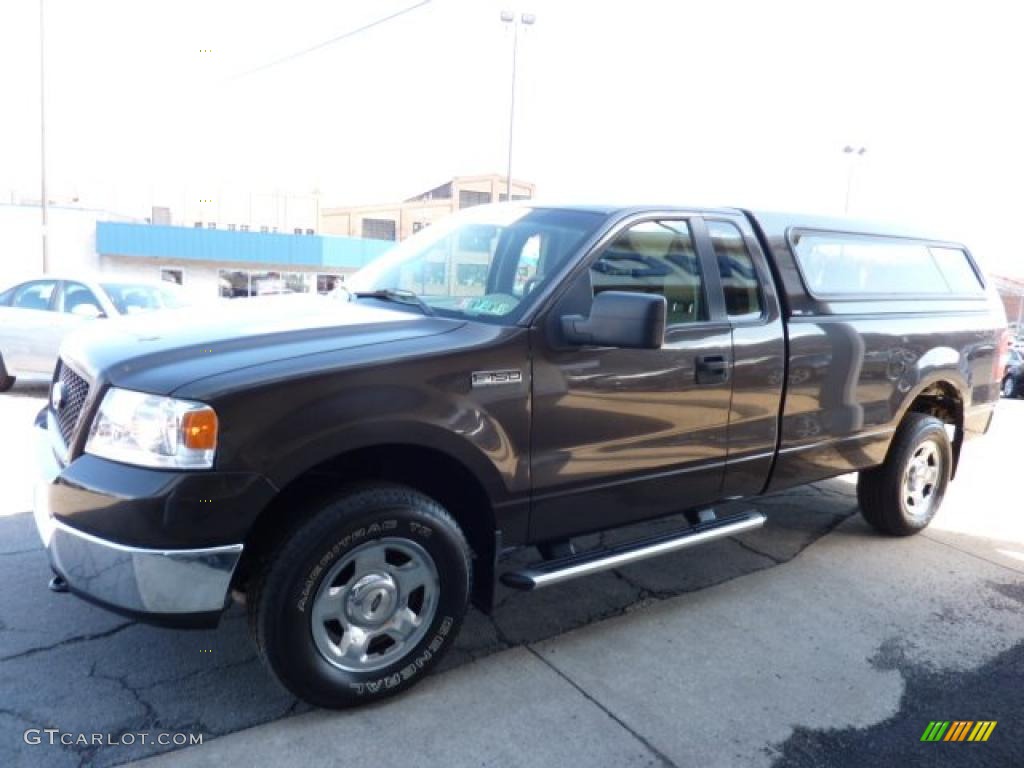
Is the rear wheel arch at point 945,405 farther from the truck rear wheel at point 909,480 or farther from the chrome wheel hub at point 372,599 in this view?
the chrome wheel hub at point 372,599

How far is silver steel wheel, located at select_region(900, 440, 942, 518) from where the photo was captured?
5.18 meters

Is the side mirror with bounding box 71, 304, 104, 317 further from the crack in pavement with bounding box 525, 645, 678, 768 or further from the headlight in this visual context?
the crack in pavement with bounding box 525, 645, 678, 768

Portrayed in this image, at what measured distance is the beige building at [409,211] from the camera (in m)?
63.2

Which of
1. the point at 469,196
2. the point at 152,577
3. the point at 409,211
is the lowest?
the point at 152,577

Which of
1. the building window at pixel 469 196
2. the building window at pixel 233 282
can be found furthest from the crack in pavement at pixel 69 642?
the building window at pixel 469 196

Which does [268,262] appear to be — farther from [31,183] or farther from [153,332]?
[153,332]

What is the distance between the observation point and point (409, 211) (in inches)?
2638

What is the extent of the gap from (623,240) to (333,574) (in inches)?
75.3

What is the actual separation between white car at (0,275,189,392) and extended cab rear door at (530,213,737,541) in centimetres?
724

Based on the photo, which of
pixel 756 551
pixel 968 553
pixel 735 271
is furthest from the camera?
pixel 968 553

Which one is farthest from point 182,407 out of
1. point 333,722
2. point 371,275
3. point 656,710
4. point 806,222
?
point 806,222

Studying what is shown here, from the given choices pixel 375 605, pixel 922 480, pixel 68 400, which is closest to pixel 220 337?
pixel 68 400

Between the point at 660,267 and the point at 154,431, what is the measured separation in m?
2.33

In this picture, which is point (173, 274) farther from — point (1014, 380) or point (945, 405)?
point (945, 405)
